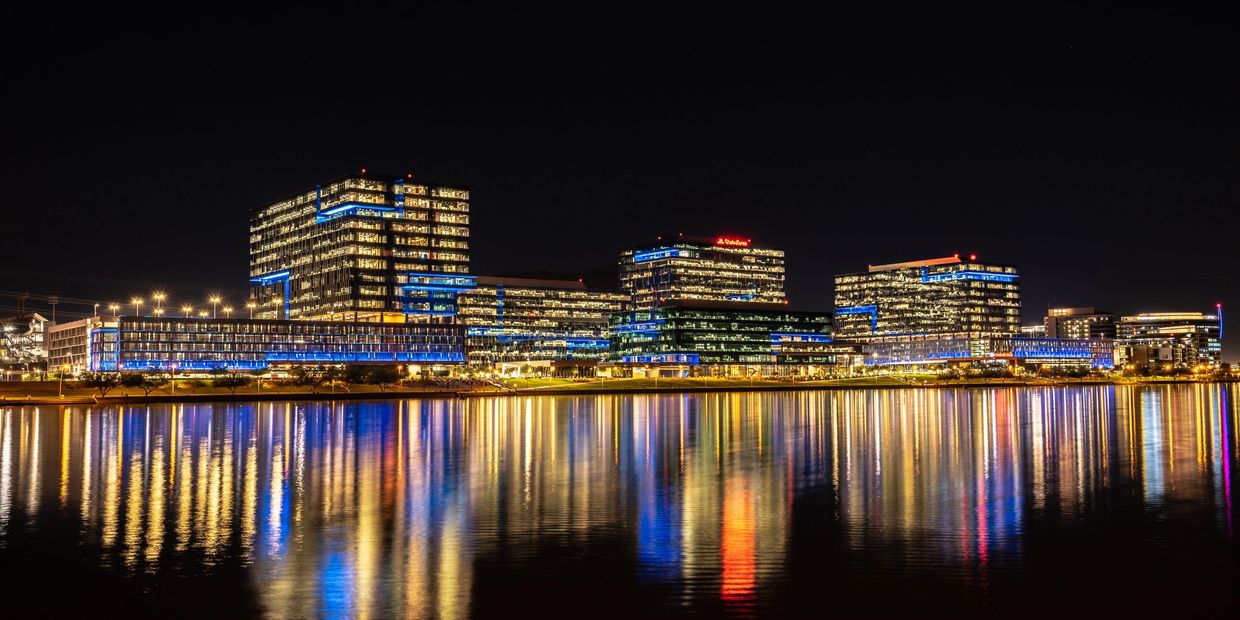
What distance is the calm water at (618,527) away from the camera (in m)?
21.9

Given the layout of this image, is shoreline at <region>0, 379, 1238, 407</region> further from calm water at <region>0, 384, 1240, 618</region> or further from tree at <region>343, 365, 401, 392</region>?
calm water at <region>0, 384, 1240, 618</region>

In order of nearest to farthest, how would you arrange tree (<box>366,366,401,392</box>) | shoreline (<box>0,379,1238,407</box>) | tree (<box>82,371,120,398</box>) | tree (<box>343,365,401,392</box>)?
shoreline (<box>0,379,1238,407</box>) → tree (<box>82,371,120,398</box>) → tree (<box>343,365,401,392</box>) → tree (<box>366,366,401,392</box>)

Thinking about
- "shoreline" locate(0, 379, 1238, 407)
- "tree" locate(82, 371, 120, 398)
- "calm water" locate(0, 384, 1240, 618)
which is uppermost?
"tree" locate(82, 371, 120, 398)

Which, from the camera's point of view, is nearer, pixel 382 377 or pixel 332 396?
pixel 332 396

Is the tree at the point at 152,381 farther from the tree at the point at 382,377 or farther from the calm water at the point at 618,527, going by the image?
the calm water at the point at 618,527

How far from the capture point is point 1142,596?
2203 cm

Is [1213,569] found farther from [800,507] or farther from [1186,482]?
[1186,482]

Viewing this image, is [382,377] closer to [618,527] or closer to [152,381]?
[152,381]

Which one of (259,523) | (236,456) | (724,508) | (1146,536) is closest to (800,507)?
(724,508)

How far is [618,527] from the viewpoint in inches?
1193

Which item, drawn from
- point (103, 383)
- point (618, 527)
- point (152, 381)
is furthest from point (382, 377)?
point (618, 527)

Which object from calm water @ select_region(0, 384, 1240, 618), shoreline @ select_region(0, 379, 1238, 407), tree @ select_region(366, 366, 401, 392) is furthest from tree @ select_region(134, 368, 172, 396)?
calm water @ select_region(0, 384, 1240, 618)

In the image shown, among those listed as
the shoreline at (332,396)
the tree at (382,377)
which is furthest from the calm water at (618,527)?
the tree at (382,377)

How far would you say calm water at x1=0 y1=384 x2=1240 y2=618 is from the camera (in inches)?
861
